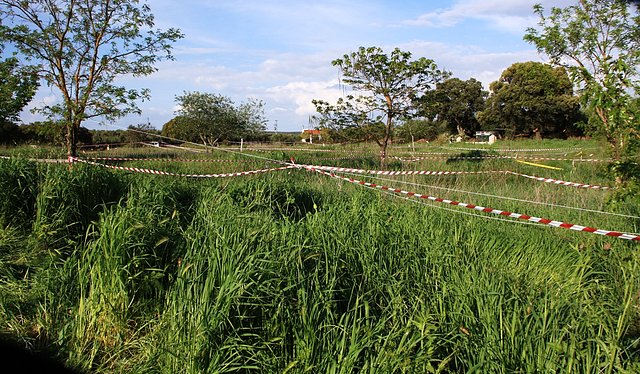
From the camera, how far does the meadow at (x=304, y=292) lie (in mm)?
2893

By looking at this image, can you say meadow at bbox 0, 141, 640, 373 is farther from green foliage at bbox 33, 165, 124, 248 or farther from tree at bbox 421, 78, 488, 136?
tree at bbox 421, 78, 488, 136

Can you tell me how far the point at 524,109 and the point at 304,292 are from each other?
54868mm

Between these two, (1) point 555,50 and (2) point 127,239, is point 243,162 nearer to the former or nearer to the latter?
(1) point 555,50

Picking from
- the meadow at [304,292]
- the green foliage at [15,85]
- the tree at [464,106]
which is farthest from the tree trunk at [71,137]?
the tree at [464,106]

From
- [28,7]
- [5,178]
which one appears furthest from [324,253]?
[28,7]

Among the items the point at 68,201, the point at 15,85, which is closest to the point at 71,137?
the point at 15,85

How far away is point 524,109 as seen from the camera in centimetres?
5259

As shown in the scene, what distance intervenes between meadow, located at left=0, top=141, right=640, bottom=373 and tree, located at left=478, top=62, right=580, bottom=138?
153ft

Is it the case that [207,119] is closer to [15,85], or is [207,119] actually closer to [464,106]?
[15,85]

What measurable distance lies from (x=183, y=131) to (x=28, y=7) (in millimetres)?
13495

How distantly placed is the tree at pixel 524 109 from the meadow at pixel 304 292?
46711 mm

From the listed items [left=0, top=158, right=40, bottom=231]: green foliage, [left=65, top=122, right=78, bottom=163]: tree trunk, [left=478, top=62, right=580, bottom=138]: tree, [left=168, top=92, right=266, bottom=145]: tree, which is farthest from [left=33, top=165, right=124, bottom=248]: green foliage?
[left=478, top=62, right=580, bottom=138]: tree

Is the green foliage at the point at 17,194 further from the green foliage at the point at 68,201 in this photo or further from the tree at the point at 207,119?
the tree at the point at 207,119

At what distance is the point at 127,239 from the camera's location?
4152 millimetres
